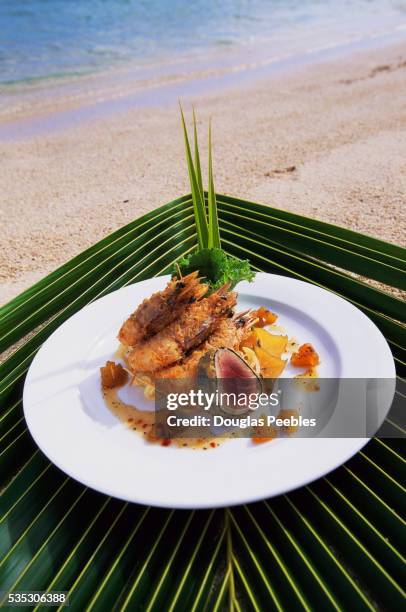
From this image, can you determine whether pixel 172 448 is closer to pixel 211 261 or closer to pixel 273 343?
pixel 273 343

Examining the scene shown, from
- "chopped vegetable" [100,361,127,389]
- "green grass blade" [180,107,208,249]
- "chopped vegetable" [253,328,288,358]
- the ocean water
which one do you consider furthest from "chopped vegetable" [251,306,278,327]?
the ocean water

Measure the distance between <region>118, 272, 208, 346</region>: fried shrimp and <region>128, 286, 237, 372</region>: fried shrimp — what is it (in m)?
0.04

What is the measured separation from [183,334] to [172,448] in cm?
83

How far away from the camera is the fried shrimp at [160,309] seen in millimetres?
3203

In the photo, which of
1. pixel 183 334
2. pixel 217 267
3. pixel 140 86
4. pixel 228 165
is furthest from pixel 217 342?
pixel 140 86

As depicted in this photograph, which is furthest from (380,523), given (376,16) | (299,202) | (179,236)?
(376,16)

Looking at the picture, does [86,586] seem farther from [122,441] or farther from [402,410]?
[402,410]

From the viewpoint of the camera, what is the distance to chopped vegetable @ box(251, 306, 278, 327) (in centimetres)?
348

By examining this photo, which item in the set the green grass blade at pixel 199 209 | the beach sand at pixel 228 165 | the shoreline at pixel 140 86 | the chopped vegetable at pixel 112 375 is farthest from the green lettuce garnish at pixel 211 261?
the shoreline at pixel 140 86

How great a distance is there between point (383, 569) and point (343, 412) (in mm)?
714

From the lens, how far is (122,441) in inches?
103

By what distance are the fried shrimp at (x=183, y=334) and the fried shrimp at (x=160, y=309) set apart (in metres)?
0.04

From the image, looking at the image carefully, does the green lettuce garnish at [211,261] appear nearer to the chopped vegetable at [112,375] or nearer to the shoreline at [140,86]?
the chopped vegetable at [112,375]

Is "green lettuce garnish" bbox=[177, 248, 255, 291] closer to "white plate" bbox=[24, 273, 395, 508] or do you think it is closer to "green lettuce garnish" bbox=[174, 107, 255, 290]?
"green lettuce garnish" bbox=[174, 107, 255, 290]
